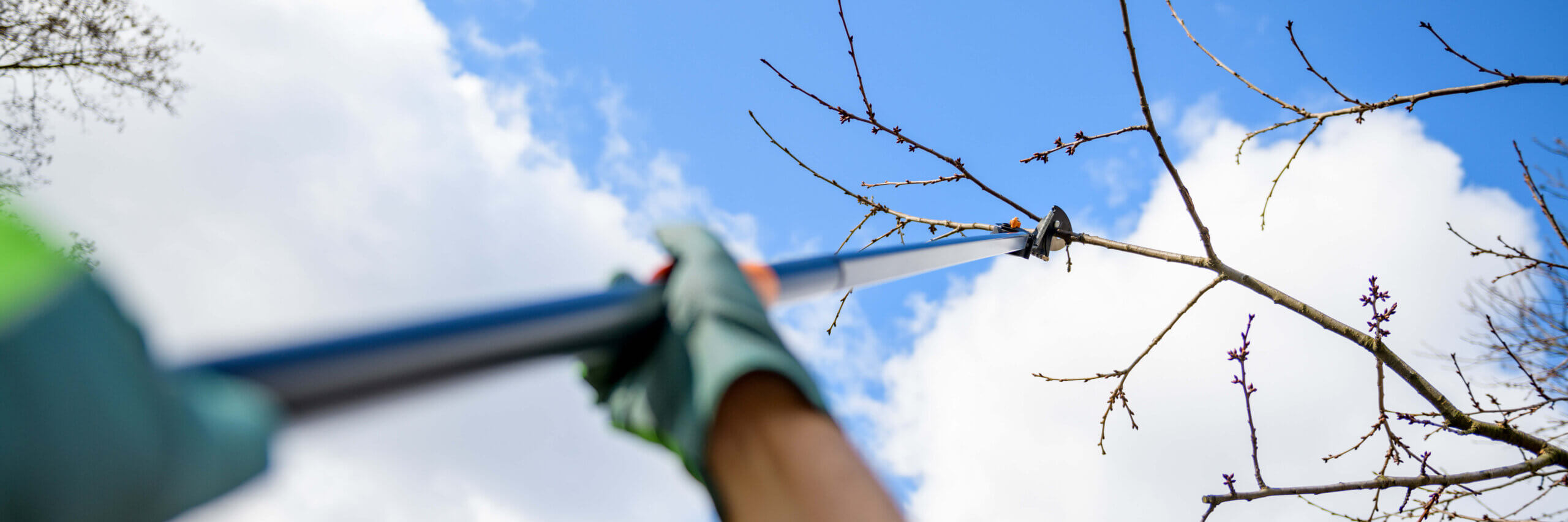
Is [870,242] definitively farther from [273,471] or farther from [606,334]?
[273,471]

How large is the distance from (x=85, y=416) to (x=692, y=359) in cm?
41

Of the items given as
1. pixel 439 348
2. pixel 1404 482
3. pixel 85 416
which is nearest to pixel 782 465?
pixel 439 348

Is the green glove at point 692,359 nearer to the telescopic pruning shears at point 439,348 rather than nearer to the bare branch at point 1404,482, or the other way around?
the telescopic pruning shears at point 439,348

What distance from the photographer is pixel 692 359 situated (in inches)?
27.0

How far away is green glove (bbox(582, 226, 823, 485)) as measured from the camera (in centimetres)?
64

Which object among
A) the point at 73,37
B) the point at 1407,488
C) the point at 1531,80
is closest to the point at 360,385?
the point at 1407,488

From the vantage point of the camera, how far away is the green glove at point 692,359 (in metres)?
0.64

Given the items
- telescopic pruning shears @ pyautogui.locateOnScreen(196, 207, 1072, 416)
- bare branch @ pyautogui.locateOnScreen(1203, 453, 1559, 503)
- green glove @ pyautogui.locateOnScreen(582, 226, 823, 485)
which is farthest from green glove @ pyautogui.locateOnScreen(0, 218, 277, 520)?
bare branch @ pyautogui.locateOnScreen(1203, 453, 1559, 503)

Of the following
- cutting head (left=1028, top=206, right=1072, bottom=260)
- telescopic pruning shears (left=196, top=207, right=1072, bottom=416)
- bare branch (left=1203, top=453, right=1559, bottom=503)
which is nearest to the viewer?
telescopic pruning shears (left=196, top=207, right=1072, bottom=416)

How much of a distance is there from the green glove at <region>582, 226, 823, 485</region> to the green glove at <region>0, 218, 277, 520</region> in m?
0.32

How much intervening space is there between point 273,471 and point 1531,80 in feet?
11.4

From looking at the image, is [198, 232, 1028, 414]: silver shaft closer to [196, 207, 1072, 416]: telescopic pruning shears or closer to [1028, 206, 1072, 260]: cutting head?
[196, 207, 1072, 416]: telescopic pruning shears

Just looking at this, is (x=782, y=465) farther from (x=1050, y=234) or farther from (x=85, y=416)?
(x=1050, y=234)

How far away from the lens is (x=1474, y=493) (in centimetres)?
260
